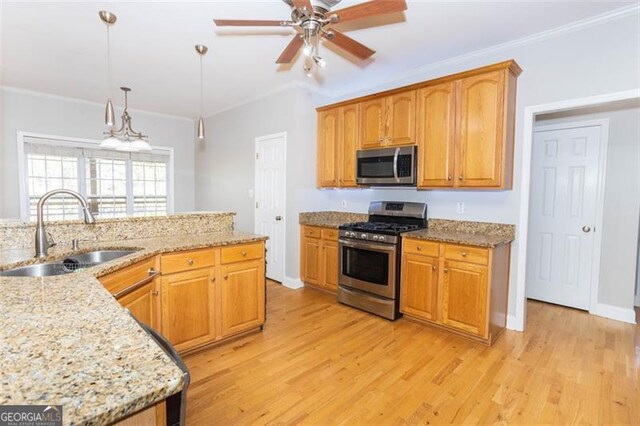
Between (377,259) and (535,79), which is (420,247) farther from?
(535,79)

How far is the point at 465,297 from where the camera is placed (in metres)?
2.77

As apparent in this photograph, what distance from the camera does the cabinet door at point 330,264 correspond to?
388cm

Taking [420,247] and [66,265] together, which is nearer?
[66,265]

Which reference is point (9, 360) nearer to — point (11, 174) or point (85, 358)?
point (85, 358)

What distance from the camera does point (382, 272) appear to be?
10.7ft

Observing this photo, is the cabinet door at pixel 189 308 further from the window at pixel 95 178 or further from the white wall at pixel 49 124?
the white wall at pixel 49 124

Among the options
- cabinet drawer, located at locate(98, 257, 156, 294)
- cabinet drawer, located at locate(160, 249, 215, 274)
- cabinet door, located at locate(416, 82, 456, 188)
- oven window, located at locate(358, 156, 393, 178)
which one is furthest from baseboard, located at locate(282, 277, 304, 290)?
cabinet drawer, located at locate(98, 257, 156, 294)

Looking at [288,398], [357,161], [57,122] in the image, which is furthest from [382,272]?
[57,122]

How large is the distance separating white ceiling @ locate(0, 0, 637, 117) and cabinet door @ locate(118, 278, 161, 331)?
216cm

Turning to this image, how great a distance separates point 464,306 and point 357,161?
195 cm

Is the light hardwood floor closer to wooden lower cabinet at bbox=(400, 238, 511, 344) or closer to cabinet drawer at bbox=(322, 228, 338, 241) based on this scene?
wooden lower cabinet at bbox=(400, 238, 511, 344)

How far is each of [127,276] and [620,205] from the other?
4.46 meters

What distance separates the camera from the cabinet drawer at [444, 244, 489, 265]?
266 centimetres

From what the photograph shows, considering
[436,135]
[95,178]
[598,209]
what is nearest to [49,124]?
[95,178]
